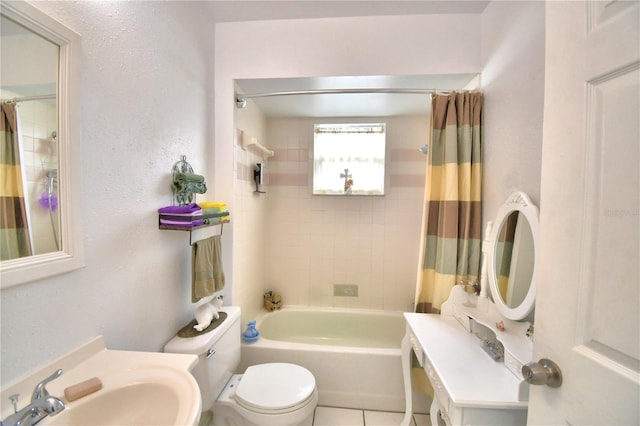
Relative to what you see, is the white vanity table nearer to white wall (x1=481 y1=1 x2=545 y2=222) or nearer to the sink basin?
white wall (x1=481 y1=1 x2=545 y2=222)

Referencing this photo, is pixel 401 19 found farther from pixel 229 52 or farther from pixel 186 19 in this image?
pixel 186 19

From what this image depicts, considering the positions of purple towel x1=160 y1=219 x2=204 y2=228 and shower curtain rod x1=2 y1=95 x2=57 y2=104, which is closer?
shower curtain rod x1=2 y1=95 x2=57 y2=104

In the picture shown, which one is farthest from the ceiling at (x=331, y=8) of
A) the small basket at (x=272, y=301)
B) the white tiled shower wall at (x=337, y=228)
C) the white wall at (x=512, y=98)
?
the small basket at (x=272, y=301)

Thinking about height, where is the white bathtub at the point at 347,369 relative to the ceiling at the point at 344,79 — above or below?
below

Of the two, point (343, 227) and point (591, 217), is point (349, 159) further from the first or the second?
point (591, 217)

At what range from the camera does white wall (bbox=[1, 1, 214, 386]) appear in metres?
0.73

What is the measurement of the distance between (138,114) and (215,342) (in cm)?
115

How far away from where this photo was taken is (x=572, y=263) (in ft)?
1.84

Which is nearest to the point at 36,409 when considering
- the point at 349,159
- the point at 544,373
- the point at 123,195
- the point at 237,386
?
the point at 123,195

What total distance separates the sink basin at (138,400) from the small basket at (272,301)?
5.61 ft

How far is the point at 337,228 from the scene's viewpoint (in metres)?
2.55

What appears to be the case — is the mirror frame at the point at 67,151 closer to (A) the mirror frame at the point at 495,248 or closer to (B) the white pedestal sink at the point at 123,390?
(B) the white pedestal sink at the point at 123,390

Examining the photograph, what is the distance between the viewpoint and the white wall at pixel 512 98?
111 centimetres

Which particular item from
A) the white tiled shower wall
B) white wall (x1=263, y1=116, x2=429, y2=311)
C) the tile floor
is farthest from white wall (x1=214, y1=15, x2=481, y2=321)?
the tile floor
